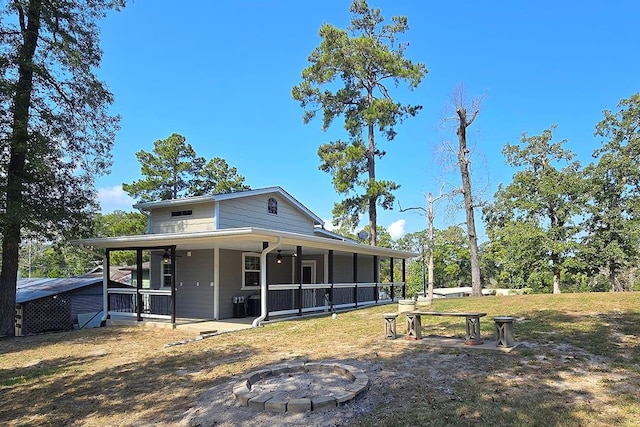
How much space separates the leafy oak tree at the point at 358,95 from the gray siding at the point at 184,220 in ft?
33.1

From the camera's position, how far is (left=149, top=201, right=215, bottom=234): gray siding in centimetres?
1361

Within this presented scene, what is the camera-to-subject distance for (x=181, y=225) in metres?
14.2

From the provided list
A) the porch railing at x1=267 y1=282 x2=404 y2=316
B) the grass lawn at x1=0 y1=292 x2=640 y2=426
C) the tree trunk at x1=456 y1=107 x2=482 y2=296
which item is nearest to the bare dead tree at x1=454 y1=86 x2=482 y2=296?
the tree trunk at x1=456 y1=107 x2=482 y2=296

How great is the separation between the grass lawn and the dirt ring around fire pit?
159 millimetres

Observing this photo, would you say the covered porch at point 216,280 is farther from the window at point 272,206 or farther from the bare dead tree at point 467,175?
the bare dead tree at point 467,175

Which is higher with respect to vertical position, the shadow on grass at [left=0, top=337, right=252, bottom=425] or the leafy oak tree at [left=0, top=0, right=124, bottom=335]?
the leafy oak tree at [left=0, top=0, right=124, bottom=335]

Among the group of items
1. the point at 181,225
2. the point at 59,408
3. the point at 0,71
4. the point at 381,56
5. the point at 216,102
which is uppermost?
the point at 381,56

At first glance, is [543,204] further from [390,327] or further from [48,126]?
[48,126]

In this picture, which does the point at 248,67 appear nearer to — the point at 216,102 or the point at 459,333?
the point at 216,102

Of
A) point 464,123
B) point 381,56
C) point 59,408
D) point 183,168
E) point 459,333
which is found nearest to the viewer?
point 59,408

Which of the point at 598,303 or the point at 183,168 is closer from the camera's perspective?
the point at 598,303

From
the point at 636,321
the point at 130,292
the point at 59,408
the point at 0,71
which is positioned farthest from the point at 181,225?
the point at 636,321

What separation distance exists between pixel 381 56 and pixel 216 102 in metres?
8.95

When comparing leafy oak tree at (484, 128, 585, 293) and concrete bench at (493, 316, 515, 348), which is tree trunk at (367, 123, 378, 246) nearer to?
leafy oak tree at (484, 128, 585, 293)
